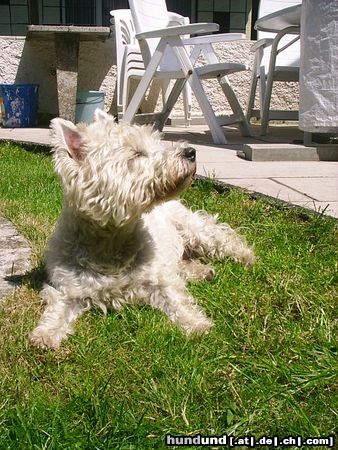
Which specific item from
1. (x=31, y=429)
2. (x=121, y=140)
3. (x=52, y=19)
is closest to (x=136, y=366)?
(x=31, y=429)

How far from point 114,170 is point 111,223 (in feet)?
0.79

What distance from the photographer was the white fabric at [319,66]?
4.98 metres

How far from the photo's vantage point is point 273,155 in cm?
543

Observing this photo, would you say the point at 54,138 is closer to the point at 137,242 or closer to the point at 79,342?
the point at 137,242

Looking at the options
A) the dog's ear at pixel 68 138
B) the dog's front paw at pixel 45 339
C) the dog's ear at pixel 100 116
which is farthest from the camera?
the dog's ear at pixel 100 116

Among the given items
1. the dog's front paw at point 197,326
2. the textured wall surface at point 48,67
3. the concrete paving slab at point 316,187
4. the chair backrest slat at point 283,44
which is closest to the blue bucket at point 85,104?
the textured wall surface at point 48,67

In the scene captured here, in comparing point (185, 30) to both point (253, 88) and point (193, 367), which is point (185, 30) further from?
point (193, 367)

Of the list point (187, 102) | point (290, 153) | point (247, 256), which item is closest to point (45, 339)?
point (247, 256)

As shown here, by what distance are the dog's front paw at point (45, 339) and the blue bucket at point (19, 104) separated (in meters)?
6.56

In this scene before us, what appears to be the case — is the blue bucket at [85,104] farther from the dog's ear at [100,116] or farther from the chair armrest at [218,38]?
the dog's ear at [100,116]

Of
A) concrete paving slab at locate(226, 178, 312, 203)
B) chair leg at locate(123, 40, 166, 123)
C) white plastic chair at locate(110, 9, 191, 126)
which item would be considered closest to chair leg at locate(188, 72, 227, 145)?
chair leg at locate(123, 40, 166, 123)

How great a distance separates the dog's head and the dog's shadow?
52 centimetres

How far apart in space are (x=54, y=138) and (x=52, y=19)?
13206mm

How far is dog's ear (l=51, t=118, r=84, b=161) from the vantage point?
265 centimetres
